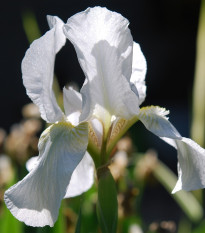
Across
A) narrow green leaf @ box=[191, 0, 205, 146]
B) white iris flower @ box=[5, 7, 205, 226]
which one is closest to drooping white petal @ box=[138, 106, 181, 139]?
white iris flower @ box=[5, 7, 205, 226]

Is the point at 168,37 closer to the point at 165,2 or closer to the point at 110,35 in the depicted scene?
the point at 165,2

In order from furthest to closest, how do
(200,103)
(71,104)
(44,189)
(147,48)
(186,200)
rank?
(147,48)
(200,103)
(186,200)
(71,104)
(44,189)

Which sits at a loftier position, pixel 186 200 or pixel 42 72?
pixel 42 72

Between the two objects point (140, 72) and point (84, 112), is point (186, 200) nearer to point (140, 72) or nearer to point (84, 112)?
point (140, 72)

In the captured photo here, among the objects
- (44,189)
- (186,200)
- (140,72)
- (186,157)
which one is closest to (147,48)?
(186,200)

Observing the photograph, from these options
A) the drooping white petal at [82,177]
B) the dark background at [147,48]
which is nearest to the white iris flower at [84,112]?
the drooping white petal at [82,177]
